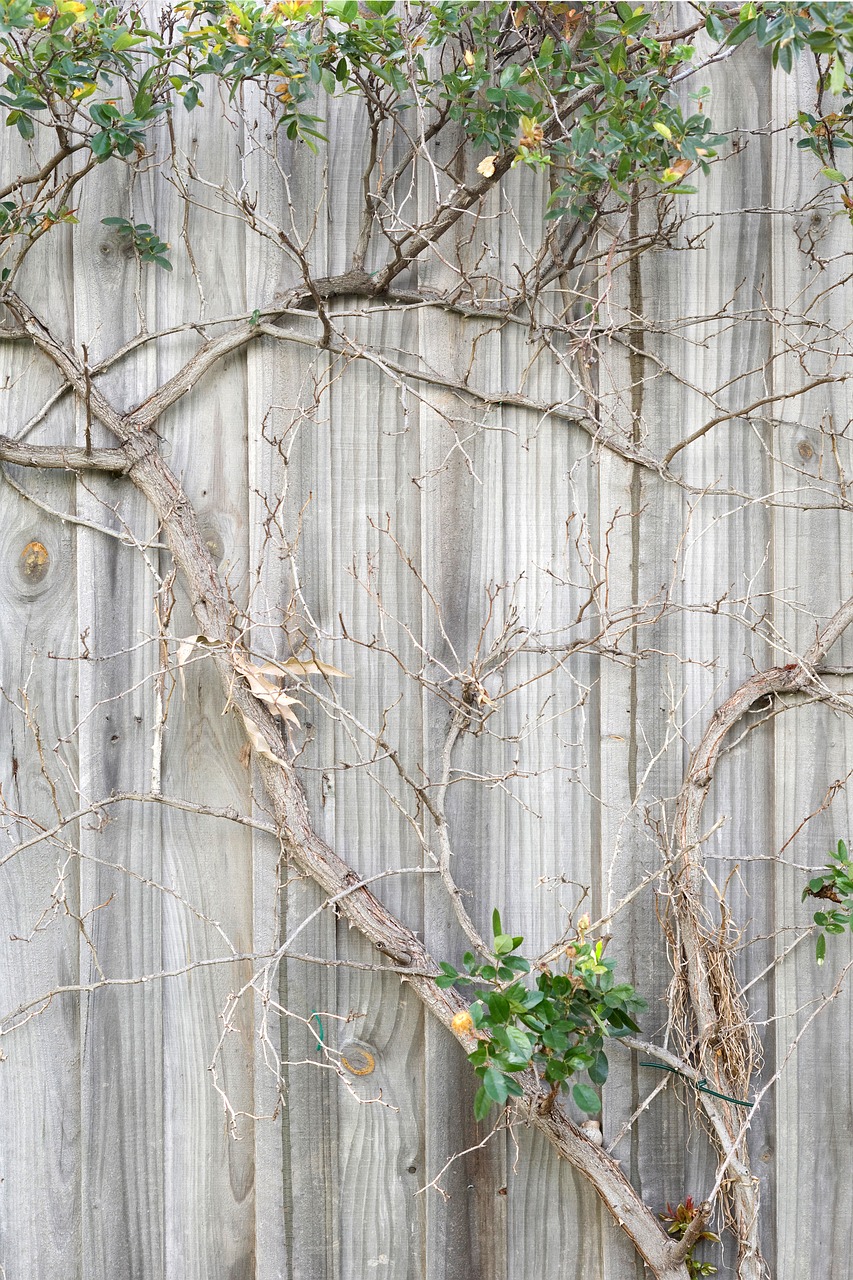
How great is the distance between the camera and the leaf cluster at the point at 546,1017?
123cm

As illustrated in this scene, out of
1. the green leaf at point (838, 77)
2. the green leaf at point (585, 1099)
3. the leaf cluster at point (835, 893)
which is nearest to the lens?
the green leaf at point (838, 77)

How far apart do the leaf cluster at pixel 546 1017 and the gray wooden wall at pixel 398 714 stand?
0.20m

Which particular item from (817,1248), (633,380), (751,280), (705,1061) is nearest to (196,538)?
(633,380)

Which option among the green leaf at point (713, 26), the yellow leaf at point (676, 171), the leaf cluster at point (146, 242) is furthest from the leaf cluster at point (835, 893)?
the leaf cluster at point (146, 242)

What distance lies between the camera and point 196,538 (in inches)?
59.4

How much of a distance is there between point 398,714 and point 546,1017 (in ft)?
1.71

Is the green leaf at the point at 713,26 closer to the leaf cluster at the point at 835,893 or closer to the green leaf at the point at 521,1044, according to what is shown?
the leaf cluster at the point at 835,893

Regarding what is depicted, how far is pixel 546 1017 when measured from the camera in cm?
130

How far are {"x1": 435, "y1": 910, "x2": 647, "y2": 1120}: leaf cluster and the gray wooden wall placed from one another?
20 cm

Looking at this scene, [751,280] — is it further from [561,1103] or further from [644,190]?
[561,1103]

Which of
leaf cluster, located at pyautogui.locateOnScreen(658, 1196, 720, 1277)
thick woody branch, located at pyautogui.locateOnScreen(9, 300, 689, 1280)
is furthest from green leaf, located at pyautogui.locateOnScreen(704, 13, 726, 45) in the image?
leaf cluster, located at pyautogui.locateOnScreen(658, 1196, 720, 1277)

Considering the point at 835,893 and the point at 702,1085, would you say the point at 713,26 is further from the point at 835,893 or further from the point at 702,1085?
the point at 702,1085

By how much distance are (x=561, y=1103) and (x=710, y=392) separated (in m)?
1.20

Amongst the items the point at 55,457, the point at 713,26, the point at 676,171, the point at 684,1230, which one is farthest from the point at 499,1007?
the point at 713,26
